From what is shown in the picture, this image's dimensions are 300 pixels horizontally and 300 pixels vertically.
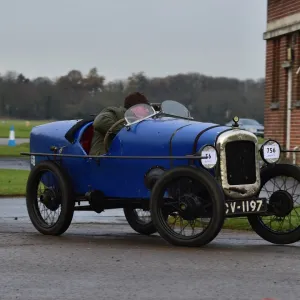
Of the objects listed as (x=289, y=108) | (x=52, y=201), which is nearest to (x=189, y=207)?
(x=52, y=201)

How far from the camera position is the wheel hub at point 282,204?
10039mm

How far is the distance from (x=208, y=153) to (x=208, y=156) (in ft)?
0.10

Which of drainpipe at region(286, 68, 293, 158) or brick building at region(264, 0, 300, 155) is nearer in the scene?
brick building at region(264, 0, 300, 155)

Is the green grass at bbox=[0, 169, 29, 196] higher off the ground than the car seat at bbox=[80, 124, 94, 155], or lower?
lower

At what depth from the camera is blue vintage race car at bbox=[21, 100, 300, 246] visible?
30.7ft

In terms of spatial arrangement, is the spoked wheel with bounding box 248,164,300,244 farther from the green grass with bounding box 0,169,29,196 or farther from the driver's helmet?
the green grass with bounding box 0,169,29,196

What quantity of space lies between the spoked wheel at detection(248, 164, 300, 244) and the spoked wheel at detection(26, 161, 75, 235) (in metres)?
2.19

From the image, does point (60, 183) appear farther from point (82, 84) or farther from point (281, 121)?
point (82, 84)

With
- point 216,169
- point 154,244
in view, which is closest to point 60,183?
point 154,244

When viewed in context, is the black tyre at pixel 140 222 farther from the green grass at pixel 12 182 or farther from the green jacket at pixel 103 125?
the green grass at pixel 12 182

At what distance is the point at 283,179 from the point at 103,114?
2270 mm

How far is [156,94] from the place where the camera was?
34938 mm

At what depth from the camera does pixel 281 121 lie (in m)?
25.2

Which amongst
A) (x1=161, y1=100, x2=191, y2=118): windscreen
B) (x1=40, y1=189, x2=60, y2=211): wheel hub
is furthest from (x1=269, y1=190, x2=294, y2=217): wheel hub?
(x1=40, y1=189, x2=60, y2=211): wheel hub
